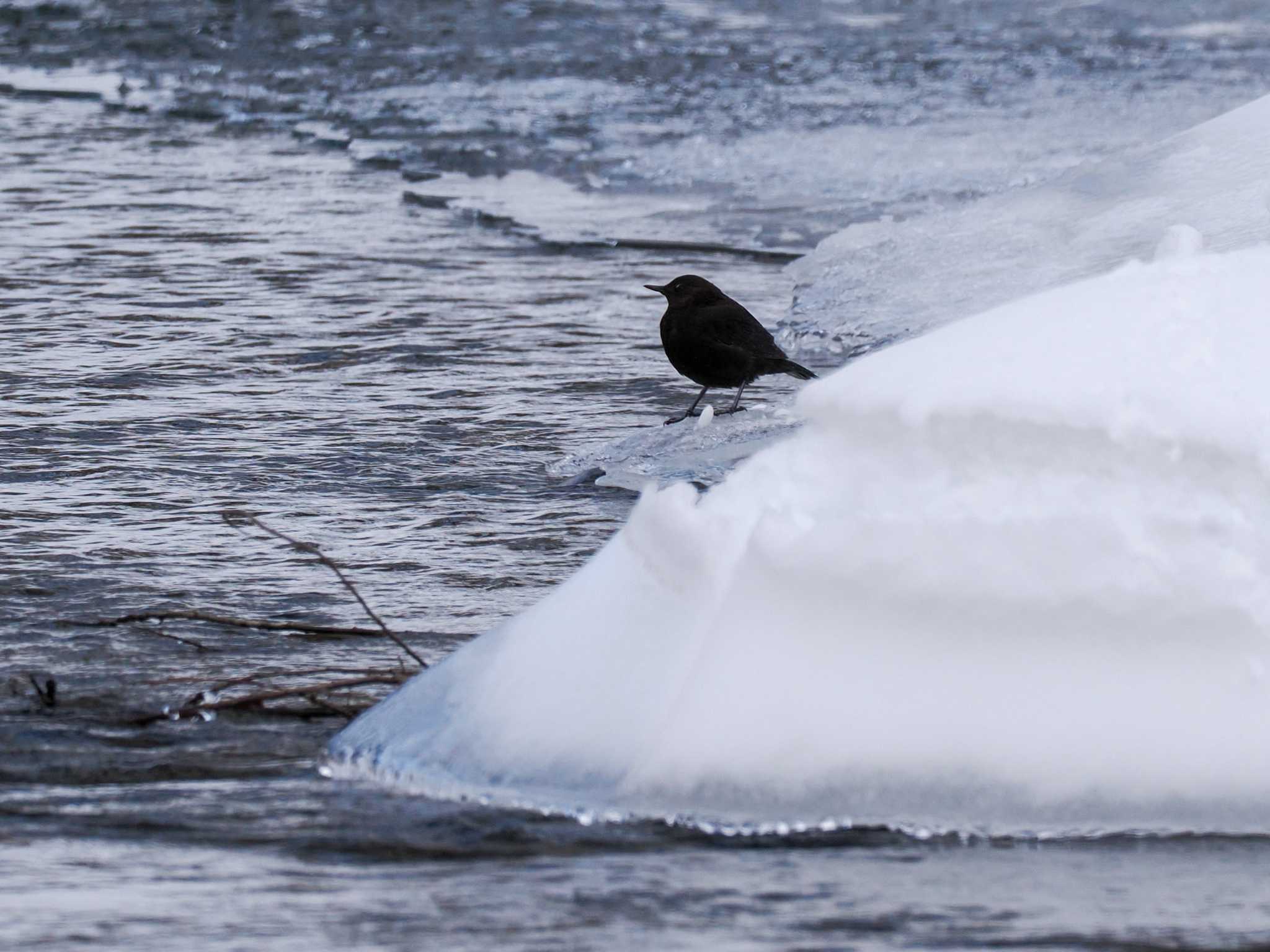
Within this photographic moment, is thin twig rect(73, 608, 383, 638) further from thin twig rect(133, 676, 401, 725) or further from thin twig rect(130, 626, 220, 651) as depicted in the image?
thin twig rect(133, 676, 401, 725)

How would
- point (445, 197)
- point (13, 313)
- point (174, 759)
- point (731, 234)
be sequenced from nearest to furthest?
point (174, 759)
point (13, 313)
point (731, 234)
point (445, 197)

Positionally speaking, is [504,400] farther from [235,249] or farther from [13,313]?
[235,249]

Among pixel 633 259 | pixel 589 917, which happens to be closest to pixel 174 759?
pixel 589 917

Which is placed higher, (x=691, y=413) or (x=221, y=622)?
(x=691, y=413)

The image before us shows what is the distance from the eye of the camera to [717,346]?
5.55m

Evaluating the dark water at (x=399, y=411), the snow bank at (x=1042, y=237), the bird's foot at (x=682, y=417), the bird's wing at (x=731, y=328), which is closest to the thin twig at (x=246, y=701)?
the dark water at (x=399, y=411)

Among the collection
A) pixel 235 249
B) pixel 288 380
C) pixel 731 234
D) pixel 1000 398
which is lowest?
pixel 1000 398

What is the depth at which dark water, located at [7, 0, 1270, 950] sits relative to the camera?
2.45 m

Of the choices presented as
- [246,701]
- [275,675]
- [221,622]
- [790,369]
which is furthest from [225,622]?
[790,369]

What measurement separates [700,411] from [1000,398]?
2.88 m

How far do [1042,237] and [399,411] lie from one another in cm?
242

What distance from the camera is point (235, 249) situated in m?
8.42

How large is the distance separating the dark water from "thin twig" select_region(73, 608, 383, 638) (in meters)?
0.04

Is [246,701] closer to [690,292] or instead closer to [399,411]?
[399,411]
